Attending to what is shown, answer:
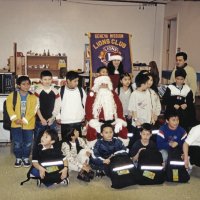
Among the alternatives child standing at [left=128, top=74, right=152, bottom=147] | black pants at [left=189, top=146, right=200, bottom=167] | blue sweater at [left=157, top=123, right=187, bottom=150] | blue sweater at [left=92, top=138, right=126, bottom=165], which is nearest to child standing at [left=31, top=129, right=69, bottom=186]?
blue sweater at [left=92, top=138, right=126, bottom=165]

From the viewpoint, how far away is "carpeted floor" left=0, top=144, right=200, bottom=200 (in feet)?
11.2

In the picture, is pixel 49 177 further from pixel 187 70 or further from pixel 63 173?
pixel 187 70

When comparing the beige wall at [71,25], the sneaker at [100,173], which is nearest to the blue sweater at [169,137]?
the sneaker at [100,173]

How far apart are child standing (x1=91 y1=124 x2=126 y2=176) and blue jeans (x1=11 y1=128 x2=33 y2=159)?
975mm

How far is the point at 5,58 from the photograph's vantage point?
10.6m

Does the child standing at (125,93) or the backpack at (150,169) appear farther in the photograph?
the child standing at (125,93)

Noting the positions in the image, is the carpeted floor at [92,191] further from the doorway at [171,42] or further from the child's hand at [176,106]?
the doorway at [171,42]

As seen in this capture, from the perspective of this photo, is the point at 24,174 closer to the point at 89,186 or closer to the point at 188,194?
the point at 89,186

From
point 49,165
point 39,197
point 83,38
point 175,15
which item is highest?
point 175,15

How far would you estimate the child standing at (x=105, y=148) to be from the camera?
3.96 metres

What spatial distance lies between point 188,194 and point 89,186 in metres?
1.13

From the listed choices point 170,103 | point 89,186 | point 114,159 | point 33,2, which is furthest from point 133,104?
point 33,2

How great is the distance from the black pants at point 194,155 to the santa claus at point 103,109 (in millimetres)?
879

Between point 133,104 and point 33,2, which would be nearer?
point 133,104
